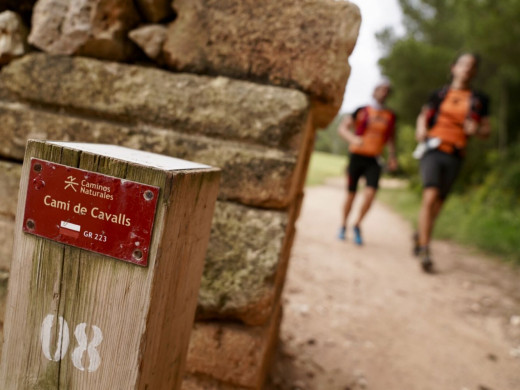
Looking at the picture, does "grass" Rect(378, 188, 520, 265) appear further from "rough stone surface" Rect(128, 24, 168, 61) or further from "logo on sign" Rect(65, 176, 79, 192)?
"logo on sign" Rect(65, 176, 79, 192)

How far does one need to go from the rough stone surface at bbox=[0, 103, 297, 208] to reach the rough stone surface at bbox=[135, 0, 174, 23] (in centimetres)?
48

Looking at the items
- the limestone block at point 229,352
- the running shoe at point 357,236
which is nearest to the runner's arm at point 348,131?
the running shoe at point 357,236

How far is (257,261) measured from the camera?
1.54 metres

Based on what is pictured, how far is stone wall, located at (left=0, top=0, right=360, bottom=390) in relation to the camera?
154 cm

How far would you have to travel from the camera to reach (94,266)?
3.15ft

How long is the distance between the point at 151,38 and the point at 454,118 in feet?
9.87

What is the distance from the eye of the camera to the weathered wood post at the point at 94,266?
922mm

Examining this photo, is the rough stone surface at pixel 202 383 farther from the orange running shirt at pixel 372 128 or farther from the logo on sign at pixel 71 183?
the orange running shirt at pixel 372 128

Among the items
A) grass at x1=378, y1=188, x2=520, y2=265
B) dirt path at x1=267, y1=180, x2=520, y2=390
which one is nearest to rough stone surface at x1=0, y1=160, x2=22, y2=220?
dirt path at x1=267, y1=180, x2=520, y2=390

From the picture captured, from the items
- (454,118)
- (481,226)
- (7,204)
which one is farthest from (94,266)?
(481,226)

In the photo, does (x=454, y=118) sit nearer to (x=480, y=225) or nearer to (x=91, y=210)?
(x=480, y=225)

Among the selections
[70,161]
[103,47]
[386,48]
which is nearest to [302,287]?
[103,47]

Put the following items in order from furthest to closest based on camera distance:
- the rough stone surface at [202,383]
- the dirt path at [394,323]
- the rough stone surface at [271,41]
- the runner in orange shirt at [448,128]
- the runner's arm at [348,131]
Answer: the runner's arm at [348,131] < the runner in orange shirt at [448,128] < the dirt path at [394,323] < the rough stone surface at [202,383] < the rough stone surface at [271,41]

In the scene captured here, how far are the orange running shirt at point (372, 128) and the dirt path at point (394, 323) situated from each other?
115 centimetres
